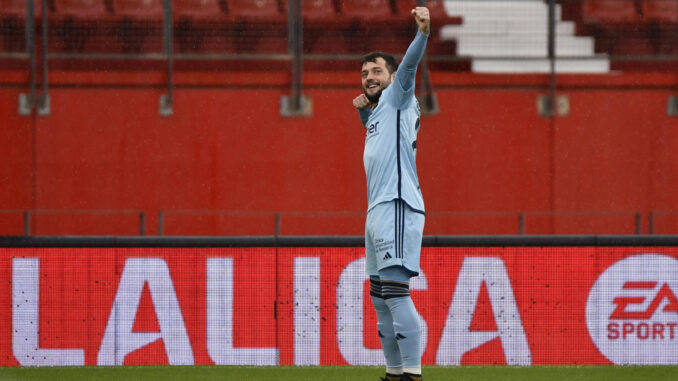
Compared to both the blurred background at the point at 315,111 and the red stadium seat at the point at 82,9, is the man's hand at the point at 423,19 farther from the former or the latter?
the red stadium seat at the point at 82,9

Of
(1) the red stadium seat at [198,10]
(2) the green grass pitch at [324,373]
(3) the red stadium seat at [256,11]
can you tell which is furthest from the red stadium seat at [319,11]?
(2) the green grass pitch at [324,373]

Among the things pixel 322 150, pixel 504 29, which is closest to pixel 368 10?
pixel 504 29

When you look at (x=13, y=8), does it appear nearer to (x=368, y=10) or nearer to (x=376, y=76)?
(x=368, y=10)

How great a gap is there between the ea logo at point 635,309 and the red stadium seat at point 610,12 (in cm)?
698

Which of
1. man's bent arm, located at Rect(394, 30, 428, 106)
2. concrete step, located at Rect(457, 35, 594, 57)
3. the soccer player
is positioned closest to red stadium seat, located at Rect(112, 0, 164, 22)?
concrete step, located at Rect(457, 35, 594, 57)

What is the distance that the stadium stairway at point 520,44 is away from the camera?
12.9 m

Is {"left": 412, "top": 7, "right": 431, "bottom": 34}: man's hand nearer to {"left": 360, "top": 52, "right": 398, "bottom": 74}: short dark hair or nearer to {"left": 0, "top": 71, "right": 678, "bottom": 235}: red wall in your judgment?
{"left": 360, "top": 52, "right": 398, "bottom": 74}: short dark hair

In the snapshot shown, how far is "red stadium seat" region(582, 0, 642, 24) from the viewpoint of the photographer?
13.2 meters

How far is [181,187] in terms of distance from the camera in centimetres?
1273

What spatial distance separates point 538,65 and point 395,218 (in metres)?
8.66

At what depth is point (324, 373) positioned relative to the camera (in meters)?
6.34

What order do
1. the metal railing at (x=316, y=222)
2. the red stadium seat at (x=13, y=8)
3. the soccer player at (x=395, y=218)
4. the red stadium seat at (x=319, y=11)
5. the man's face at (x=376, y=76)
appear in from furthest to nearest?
the red stadium seat at (x=319, y=11) → the red stadium seat at (x=13, y=8) → the metal railing at (x=316, y=222) → the man's face at (x=376, y=76) → the soccer player at (x=395, y=218)

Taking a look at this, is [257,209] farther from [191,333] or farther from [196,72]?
[191,333]

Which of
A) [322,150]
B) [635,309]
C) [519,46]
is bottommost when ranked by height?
[635,309]
